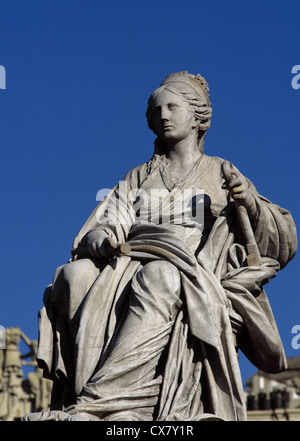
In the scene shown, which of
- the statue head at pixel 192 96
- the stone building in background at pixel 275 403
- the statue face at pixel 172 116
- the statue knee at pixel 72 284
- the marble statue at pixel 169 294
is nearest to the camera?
the marble statue at pixel 169 294

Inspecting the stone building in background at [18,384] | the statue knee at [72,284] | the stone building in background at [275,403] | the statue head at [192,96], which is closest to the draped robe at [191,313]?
the statue knee at [72,284]

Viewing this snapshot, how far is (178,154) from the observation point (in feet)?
47.1

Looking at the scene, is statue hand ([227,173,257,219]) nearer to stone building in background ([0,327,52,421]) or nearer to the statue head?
the statue head

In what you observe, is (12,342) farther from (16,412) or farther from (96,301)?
(96,301)

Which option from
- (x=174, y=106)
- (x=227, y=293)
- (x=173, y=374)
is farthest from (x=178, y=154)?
(x=173, y=374)

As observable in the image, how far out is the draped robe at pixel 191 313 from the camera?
12.3 m

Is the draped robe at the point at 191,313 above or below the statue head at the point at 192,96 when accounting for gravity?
below

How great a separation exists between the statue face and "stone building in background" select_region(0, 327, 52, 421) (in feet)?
97.1

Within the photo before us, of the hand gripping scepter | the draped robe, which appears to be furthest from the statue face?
the hand gripping scepter

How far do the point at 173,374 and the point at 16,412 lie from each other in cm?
3160

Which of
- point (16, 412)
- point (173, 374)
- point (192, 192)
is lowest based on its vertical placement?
point (173, 374)

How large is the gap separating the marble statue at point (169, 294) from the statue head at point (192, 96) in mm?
26

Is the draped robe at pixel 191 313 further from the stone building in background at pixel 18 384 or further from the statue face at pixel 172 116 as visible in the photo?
the stone building in background at pixel 18 384

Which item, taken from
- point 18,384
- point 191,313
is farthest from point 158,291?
point 18,384
